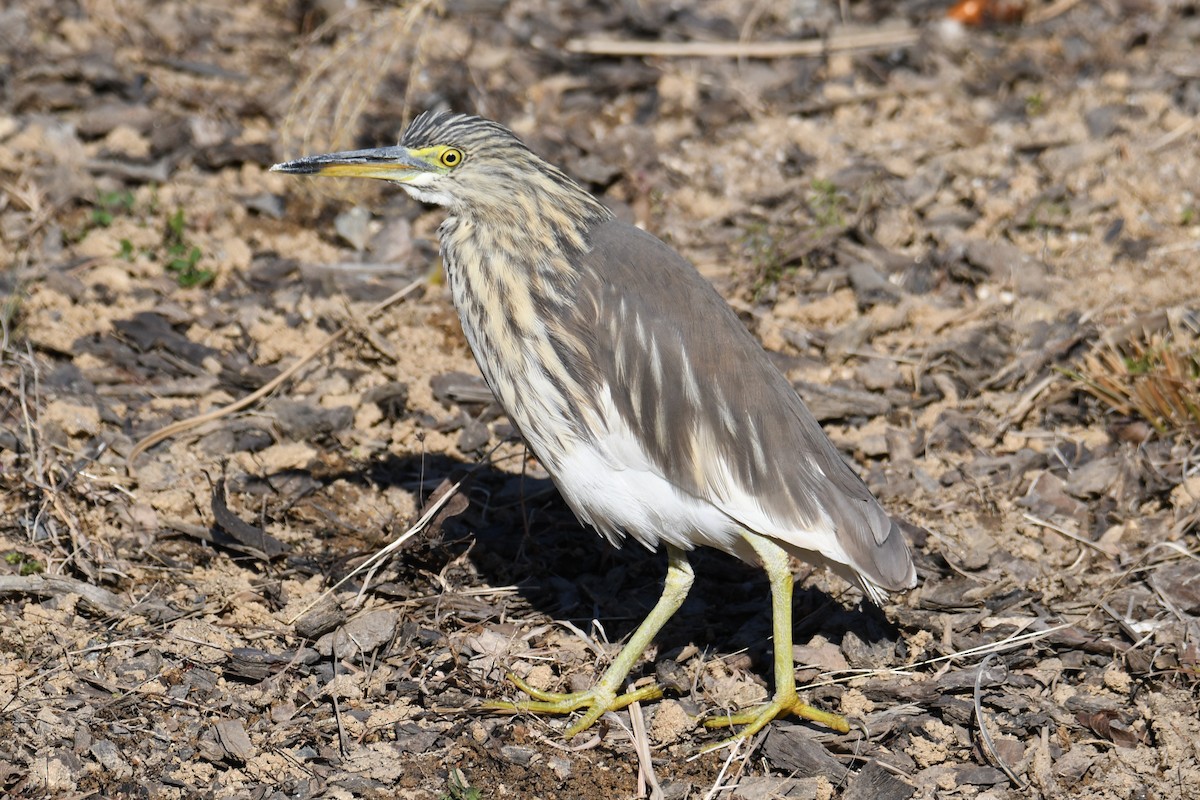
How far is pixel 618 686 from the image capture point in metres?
4.95

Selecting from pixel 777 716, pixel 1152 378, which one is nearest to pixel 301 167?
pixel 777 716

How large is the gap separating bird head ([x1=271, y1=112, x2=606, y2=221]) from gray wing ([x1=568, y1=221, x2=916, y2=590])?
38cm

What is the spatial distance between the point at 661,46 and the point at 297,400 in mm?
4083

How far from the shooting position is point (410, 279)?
7305mm

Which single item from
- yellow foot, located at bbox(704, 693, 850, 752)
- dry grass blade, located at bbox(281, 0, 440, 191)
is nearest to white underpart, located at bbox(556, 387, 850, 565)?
yellow foot, located at bbox(704, 693, 850, 752)

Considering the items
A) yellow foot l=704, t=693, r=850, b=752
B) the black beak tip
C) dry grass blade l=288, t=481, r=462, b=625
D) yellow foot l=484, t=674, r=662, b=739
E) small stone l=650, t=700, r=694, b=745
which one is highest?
the black beak tip

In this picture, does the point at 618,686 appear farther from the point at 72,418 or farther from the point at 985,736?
the point at 72,418

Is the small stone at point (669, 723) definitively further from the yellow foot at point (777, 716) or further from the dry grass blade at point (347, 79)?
the dry grass blade at point (347, 79)

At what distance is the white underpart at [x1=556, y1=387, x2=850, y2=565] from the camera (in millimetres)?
4723

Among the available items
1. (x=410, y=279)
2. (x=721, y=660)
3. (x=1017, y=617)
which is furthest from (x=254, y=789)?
(x=410, y=279)

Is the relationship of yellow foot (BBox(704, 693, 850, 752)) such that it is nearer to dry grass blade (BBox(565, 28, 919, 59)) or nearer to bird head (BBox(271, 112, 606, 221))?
bird head (BBox(271, 112, 606, 221))

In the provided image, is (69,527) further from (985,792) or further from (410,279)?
(985,792)

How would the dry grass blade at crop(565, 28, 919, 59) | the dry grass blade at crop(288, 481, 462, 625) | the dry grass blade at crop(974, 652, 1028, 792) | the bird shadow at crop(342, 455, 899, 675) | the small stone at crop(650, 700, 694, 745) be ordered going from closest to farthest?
the dry grass blade at crop(974, 652, 1028, 792), the small stone at crop(650, 700, 694, 745), the dry grass blade at crop(288, 481, 462, 625), the bird shadow at crop(342, 455, 899, 675), the dry grass blade at crop(565, 28, 919, 59)

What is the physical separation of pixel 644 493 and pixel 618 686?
0.77 m
